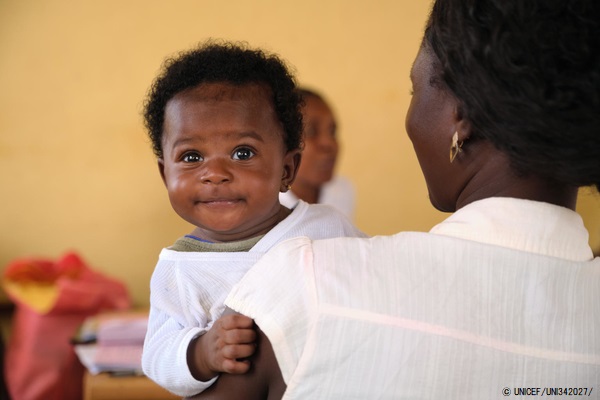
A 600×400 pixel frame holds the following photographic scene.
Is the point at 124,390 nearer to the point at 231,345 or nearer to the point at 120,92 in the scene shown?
the point at 120,92

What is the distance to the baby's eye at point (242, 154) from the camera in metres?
1.44

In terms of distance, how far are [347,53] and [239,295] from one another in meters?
3.43

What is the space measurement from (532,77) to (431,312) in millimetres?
302

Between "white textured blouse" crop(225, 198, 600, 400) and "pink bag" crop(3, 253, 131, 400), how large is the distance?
116 inches

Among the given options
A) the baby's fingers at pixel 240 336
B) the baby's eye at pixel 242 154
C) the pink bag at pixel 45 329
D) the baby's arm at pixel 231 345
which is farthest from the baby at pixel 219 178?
the pink bag at pixel 45 329

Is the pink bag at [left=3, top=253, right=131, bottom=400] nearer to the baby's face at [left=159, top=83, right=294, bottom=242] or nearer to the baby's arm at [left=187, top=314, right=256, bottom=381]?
the baby's face at [left=159, top=83, right=294, bottom=242]

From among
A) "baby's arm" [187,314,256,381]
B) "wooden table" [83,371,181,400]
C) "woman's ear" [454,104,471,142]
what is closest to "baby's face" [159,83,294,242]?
"baby's arm" [187,314,256,381]

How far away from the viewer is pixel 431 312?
37.0 inches

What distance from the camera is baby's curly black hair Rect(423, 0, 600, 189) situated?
899 mm

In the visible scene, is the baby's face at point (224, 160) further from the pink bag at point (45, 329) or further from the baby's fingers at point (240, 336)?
the pink bag at point (45, 329)

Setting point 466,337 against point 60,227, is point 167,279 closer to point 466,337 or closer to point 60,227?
point 466,337

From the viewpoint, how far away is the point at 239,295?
0.97 metres

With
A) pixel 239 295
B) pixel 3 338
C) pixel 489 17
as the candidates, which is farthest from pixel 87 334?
pixel 489 17

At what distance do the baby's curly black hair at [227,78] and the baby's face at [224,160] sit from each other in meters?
0.02
